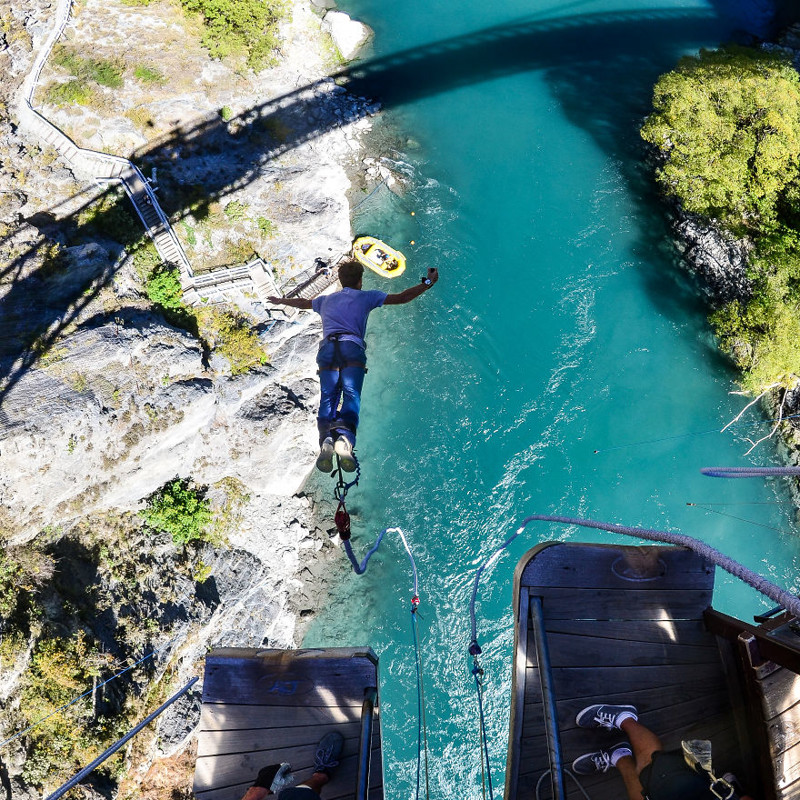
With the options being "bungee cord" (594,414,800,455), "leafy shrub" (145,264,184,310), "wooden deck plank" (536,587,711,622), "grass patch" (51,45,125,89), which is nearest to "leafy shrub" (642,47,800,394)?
"bungee cord" (594,414,800,455)

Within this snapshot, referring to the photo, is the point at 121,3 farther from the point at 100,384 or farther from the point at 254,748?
the point at 254,748

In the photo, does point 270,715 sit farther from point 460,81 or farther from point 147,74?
point 460,81

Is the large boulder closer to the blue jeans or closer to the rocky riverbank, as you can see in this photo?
the rocky riverbank

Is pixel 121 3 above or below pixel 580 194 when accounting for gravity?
above

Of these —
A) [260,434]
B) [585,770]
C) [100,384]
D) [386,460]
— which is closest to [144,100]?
[100,384]

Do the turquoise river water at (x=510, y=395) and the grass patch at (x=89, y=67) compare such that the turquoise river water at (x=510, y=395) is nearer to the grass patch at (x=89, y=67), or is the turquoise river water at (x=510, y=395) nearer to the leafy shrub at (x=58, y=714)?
the leafy shrub at (x=58, y=714)

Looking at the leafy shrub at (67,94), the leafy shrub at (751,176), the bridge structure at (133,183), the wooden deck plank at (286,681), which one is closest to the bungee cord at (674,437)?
the leafy shrub at (751,176)

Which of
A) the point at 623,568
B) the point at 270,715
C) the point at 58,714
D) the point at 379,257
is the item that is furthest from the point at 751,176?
the point at 58,714
